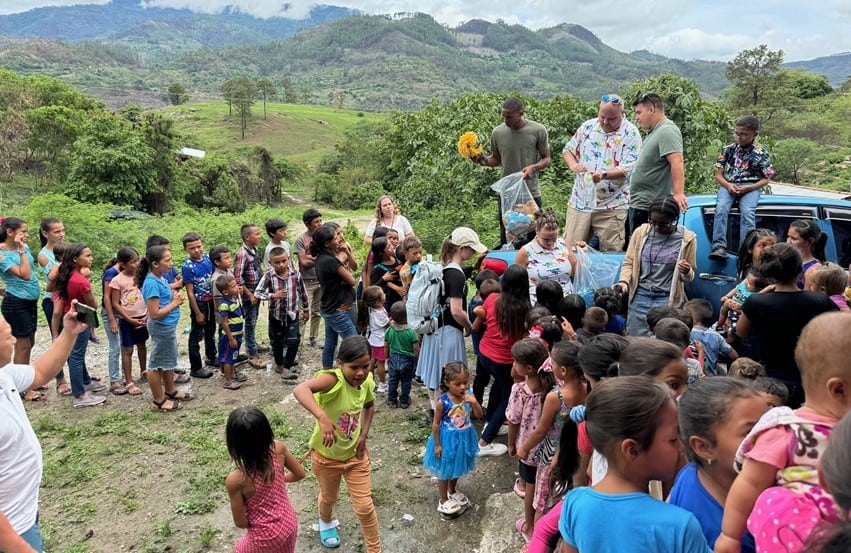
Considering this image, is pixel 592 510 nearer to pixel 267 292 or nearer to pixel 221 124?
pixel 267 292

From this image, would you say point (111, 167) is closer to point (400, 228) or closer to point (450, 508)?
point (400, 228)

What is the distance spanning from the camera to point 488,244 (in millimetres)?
10766

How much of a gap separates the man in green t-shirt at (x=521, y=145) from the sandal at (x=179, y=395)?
13.3 ft

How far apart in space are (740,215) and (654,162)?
1.04 meters

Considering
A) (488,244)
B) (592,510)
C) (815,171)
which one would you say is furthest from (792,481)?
(815,171)

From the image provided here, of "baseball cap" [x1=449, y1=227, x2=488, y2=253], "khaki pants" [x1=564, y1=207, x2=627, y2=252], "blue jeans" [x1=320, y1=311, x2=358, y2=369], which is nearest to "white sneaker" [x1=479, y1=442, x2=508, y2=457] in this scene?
"baseball cap" [x1=449, y1=227, x2=488, y2=253]

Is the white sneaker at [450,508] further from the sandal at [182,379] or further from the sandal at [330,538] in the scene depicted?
the sandal at [182,379]

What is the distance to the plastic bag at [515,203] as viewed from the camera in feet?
20.5

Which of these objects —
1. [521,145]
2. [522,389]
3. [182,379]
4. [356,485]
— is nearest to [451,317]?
[522,389]

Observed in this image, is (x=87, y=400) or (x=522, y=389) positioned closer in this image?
(x=522, y=389)

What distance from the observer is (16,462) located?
2578 mm

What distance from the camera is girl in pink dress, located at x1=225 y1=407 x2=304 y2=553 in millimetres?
2846

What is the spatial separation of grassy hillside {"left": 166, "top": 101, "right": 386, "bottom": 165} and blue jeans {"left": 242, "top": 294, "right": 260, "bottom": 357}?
54408 mm

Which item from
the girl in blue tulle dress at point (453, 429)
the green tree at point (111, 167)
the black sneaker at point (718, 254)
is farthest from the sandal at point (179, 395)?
the green tree at point (111, 167)
